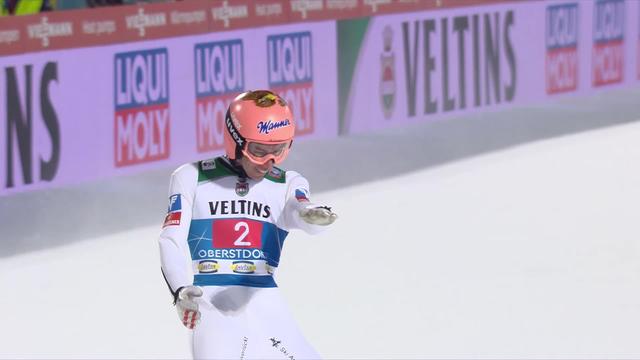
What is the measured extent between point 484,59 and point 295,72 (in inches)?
104

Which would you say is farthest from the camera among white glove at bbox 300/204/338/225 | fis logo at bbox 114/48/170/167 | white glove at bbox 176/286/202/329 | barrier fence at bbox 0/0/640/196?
fis logo at bbox 114/48/170/167

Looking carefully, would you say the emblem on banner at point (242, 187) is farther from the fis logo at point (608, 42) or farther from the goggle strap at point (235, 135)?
the fis logo at point (608, 42)

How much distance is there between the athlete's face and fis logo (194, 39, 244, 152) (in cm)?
736

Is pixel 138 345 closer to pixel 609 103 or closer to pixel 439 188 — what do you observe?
pixel 439 188

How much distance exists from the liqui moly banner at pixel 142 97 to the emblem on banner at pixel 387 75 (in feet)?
2.13

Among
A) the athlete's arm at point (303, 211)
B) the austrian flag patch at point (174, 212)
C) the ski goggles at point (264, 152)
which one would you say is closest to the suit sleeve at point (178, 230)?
the austrian flag patch at point (174, 212)

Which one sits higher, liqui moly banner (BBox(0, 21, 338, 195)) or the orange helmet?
the orange helmet

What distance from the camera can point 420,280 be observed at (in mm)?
9359

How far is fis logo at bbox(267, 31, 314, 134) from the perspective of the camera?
13.7 metres

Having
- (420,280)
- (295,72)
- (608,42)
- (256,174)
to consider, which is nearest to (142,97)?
(295,72)

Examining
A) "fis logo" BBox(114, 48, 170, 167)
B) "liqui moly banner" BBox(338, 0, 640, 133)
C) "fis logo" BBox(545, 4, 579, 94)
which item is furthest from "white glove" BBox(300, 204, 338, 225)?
"fis logo" BBox(545, 4, 579, 94)

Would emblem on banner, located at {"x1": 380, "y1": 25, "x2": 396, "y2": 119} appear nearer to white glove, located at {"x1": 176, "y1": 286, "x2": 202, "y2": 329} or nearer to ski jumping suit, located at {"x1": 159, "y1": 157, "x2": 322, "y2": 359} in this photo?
ski jumping suit, located at {"x1": 159, "y1": 157, "x2": 322, "y2": 359}

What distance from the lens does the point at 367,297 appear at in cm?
896

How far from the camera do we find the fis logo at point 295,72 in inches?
538
